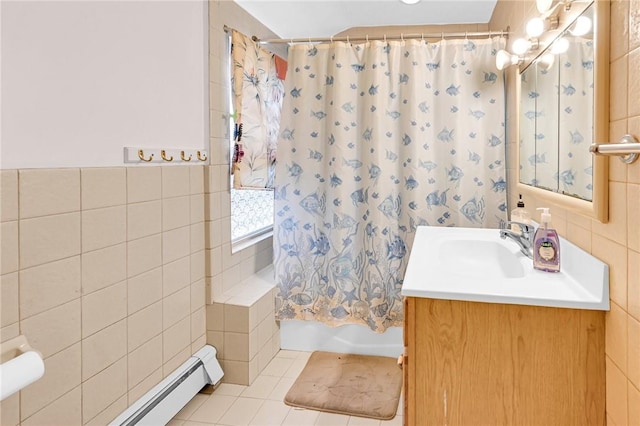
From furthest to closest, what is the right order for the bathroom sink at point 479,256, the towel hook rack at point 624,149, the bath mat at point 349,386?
the bath mat at point 349,386
the bathroom sink at point 479,256
the towel hook rack at point 624,149

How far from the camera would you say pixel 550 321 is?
3.50 feet

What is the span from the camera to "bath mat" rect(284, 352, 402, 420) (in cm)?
213

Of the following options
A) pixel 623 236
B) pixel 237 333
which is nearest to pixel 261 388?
pixel 237 333

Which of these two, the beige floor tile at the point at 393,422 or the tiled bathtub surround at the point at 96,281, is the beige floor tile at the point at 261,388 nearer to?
the tiled bathtub surround at the point at 96,281

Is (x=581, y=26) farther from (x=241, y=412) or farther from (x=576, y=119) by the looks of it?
(x=241, y=412)

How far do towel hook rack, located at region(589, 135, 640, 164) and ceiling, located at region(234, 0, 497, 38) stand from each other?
6.44 ft

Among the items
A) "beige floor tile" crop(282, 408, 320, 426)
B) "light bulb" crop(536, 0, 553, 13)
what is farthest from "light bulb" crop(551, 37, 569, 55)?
"beige floor tile" crop(282, 408, 320, 426)

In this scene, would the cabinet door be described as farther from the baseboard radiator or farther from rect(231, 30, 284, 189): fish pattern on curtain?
rect(231, 30, 284, 189): fish pattern on curtain

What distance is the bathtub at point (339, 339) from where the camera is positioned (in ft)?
8.80

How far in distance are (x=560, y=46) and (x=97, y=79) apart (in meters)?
1.63

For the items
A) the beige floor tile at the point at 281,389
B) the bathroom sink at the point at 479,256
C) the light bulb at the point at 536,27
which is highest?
the light bulb at the point at 536,27

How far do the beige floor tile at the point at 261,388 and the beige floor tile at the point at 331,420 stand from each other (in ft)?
1.07

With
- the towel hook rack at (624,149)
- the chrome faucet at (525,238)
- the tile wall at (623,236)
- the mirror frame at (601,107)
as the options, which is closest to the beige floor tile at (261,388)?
the chrome faucet at (525,238)

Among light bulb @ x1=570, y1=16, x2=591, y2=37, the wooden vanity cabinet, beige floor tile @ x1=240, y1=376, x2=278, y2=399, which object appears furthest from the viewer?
beige floor tile @ x1=240, y1=376, x2=278, y2=399
